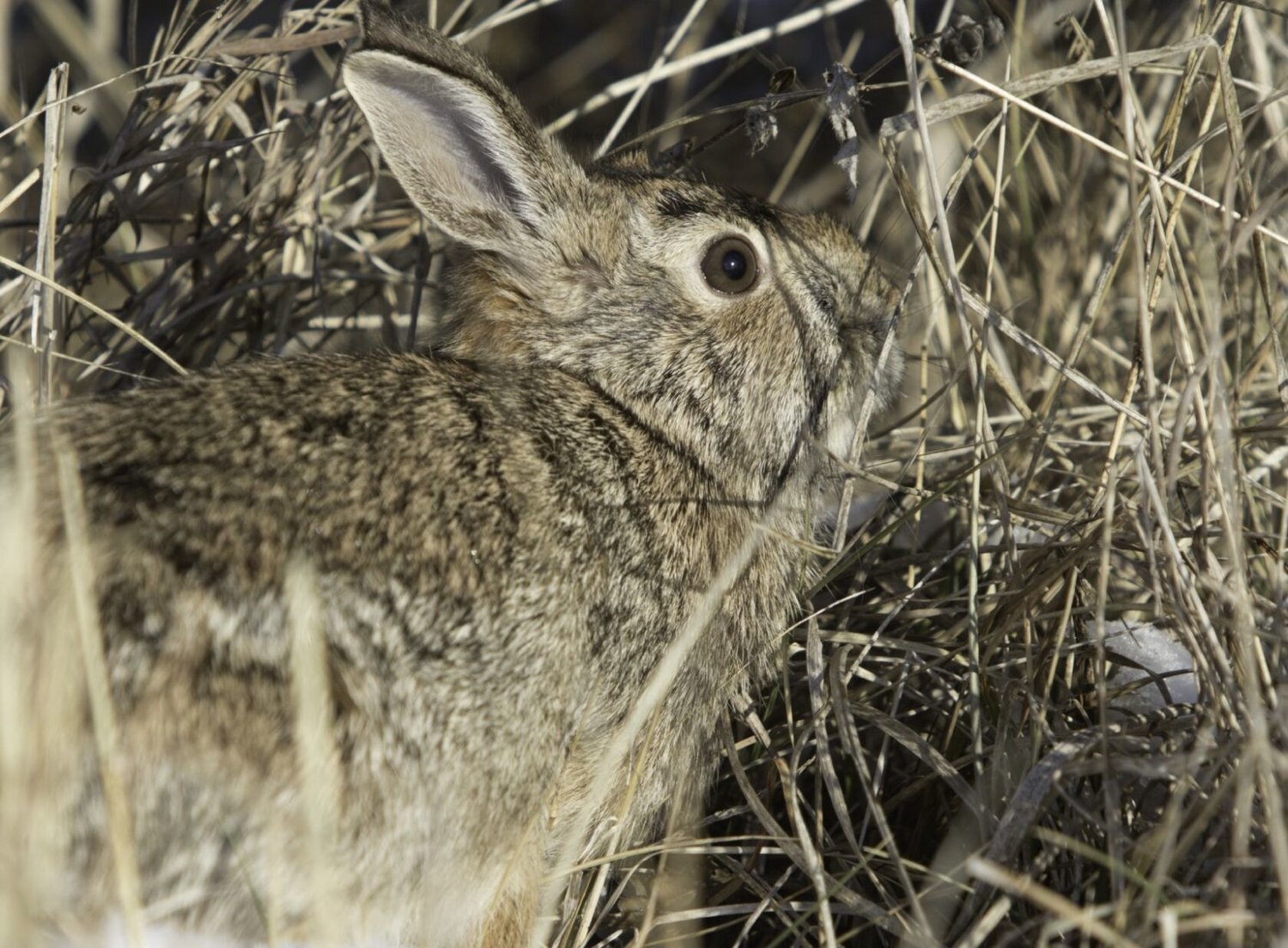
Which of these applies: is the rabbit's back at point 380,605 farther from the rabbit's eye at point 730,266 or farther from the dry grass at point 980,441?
the rabbit's eye at point 730,266

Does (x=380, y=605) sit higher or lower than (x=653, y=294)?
lower

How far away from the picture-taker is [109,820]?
6.82 ft

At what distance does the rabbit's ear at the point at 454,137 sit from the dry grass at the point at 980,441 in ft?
1.76

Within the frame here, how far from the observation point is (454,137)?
3.12 meters

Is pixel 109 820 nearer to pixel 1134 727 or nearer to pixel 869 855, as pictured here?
pixel 869 855

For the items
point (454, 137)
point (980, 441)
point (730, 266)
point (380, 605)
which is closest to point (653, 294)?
point (730, 266)

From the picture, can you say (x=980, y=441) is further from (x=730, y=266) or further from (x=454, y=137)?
(x=454, y=137)

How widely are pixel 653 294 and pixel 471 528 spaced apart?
87 cm

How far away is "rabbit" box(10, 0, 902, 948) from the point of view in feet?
7.27

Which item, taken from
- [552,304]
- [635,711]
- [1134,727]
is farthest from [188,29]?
[1134,727]

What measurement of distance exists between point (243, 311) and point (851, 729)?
7.12 ft

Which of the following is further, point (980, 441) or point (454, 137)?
point (454, 137)

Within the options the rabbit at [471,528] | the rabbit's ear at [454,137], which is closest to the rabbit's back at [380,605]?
the rabbit at [471,528]

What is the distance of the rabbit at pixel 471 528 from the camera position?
2.22m
